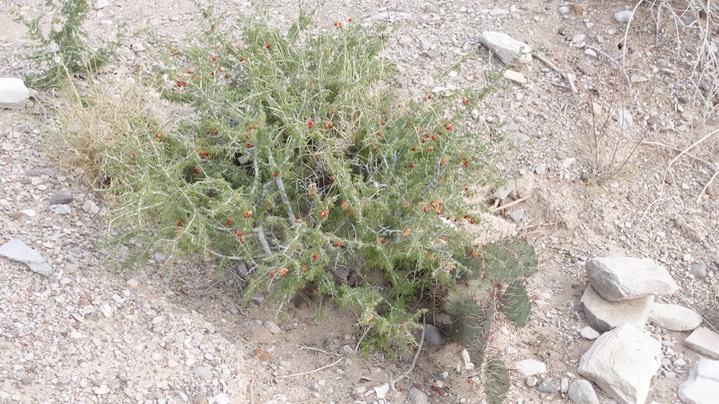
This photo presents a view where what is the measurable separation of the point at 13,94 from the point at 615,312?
9.55 ft

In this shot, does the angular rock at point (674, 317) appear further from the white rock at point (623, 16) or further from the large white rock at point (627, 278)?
the white rock at point (623, 16)

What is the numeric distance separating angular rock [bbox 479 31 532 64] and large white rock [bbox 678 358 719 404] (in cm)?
196

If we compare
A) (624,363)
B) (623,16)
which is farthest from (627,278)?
(623,16)

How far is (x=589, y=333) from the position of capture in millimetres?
3523

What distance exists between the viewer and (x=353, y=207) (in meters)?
2.90

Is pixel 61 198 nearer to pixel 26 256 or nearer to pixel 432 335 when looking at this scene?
pixel 26 256

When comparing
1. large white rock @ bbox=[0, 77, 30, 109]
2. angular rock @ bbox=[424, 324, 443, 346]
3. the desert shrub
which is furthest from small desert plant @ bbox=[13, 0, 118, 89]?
angular rock @ bbox=[424, 324, 443, 346]

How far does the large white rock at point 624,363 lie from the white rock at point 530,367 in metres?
0.15

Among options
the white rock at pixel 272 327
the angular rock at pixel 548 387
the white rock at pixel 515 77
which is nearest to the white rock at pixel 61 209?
the white rock at pixel 272 327

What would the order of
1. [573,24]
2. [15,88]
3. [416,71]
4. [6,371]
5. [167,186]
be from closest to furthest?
[6,371] < [167,186] < [15,88] < [416,71] < [573,24]

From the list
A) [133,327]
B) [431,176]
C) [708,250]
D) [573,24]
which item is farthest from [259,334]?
[573,24]

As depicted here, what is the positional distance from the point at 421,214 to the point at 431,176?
0.15 m

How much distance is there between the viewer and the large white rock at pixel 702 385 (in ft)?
10.7

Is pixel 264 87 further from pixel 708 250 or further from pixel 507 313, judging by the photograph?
pixel 708 250
